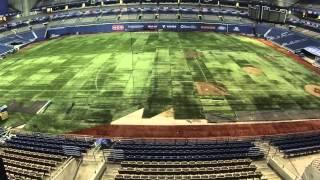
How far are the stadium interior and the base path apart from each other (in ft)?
0.42

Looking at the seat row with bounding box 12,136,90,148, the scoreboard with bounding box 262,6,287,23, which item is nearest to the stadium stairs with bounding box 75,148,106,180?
the seat row with bounding box 12,136,90,148

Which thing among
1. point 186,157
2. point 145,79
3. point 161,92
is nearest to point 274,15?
point 145,79

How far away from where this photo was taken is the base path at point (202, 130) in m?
38.6

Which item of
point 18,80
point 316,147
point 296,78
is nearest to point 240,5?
point 296,78

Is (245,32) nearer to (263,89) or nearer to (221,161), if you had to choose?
(263,89)

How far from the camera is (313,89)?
52.4 m

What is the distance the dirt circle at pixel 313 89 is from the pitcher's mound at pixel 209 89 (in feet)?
44.2

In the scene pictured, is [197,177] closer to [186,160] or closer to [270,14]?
[186,160]

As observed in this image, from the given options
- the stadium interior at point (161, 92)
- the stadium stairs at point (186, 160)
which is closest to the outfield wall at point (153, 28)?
the stadium interior at point (161, 92)

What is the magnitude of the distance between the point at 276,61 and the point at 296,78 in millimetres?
9754

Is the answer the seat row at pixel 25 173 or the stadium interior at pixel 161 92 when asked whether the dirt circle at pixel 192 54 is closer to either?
the stadium interior at pixel 161 92

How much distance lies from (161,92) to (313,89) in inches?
968

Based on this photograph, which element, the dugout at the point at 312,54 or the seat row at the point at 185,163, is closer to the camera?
the seat row at the point at 185,163

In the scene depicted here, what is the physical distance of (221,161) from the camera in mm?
28281
